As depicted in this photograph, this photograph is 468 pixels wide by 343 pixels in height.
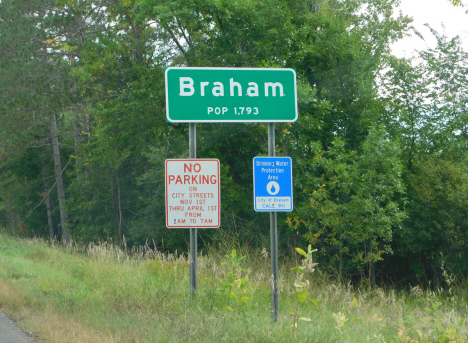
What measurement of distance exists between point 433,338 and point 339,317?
3.08 feet

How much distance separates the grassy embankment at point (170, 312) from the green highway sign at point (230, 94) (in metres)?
2.37

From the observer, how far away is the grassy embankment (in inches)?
199

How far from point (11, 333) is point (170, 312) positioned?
1.90 metres

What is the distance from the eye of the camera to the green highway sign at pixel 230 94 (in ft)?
20.2

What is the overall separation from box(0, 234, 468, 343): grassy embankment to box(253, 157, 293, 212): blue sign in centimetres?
135

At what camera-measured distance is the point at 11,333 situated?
5.67 m

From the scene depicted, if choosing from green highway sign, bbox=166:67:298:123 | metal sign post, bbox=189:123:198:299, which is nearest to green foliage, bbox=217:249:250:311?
metal sign post, bbox=189:123:198:299

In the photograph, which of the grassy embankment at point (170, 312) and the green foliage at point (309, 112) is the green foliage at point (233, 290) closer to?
the grassy embankment at point (170, 312)

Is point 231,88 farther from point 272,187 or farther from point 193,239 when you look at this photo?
point 193,239

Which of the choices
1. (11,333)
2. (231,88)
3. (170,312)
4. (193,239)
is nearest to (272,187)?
(193,239)

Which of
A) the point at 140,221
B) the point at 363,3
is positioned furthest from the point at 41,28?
the point at 363,3

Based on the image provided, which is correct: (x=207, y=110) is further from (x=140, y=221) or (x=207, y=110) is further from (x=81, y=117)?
(x=81, y=117)

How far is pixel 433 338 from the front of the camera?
15.6ft

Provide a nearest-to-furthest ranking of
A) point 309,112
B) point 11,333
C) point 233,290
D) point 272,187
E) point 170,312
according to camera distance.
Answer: point 11,333, point 272,187, point 170,312, point 233,290, point 309,112
